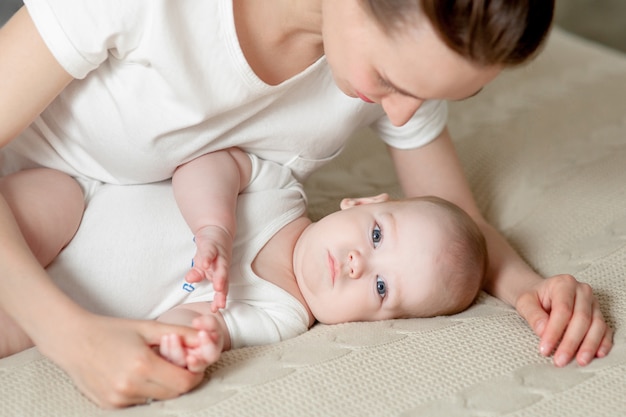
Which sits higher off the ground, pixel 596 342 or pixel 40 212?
pixel 40 212

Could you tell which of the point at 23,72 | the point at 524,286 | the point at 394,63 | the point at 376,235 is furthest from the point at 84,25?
the point at 524,286

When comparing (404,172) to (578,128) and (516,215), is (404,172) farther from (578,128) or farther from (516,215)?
(578,128)

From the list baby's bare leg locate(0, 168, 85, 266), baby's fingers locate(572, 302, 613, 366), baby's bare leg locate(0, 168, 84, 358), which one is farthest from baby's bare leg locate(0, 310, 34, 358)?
baby's fingers locate(572, 302, 613, 366)

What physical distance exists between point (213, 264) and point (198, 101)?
0.26 metres

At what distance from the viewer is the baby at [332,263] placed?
1314 mm

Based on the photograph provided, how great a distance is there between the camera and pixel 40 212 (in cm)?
132

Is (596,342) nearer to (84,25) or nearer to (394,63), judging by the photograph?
(394,63)

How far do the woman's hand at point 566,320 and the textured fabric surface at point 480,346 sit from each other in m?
0.02

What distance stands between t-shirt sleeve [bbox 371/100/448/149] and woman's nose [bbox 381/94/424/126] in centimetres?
42

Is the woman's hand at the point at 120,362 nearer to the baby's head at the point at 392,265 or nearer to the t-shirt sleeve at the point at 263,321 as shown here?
the t-shirt sleeve at the point at 263,321

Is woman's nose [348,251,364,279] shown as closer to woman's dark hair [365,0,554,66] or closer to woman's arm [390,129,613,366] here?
woman's arm [390,129,613,366]

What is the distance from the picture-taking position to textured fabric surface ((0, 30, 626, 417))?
1.10 m

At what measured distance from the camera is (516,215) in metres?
1.66

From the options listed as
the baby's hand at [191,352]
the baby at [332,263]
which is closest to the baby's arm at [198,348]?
the baby's hand at [191,352]
